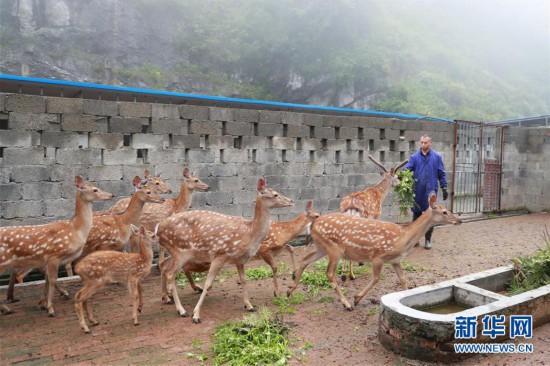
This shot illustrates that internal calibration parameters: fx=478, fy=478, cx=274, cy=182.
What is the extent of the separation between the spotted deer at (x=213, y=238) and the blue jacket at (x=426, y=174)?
447cm

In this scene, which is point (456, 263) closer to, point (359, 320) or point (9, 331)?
point (359, 320)

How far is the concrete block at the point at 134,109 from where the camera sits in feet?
26.9

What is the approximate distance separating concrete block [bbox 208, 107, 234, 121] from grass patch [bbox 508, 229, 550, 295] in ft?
18.5

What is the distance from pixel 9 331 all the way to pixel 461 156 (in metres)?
12.9

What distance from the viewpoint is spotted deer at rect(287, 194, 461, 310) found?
6223 millimetres

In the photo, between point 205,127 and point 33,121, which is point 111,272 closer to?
Result: point 33,121

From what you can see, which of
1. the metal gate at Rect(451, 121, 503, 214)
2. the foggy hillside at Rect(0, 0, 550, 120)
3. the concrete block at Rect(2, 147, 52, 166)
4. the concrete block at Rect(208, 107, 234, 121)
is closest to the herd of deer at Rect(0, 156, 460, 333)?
the concrete block at Rect(2, 147, 52, 166)

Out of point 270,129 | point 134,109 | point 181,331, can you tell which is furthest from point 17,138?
point 270,129

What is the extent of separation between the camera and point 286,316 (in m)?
6.17

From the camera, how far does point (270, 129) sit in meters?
10.0

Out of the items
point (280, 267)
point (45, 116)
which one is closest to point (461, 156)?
point (280, 267)

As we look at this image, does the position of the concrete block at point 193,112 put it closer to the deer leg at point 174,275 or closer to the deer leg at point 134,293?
the deer leg at point 174,275

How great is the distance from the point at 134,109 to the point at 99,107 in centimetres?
60

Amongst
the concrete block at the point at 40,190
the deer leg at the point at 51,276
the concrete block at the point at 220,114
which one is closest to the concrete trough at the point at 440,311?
the deer leg at the point at 51,276
